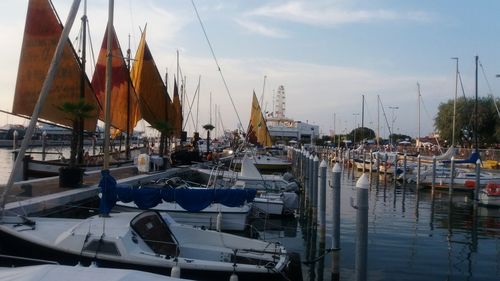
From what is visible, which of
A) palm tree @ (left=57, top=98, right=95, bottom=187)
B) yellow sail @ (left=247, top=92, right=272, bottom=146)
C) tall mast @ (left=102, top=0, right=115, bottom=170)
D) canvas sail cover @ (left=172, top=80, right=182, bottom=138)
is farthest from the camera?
yellow sail @ (left=247, top=92, right=272, bottom=146)

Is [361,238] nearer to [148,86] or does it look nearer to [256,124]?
[148,86]

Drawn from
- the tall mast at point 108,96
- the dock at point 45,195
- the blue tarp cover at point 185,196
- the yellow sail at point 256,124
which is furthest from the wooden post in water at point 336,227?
the yellow sail at point 256,124

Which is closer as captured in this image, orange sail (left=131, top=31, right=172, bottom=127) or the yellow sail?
orange sail (left=131, top=31, right=172, bottom=127)

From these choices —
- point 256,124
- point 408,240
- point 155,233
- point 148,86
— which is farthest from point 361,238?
point 256,124

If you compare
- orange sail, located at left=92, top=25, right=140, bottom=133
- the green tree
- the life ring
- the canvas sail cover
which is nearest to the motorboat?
the life ring

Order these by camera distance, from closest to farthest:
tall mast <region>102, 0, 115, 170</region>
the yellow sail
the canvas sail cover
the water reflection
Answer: tall mast <region>102, 0, 115, 170</region> → the water reflection → the canvas sail cover → the yellow sail

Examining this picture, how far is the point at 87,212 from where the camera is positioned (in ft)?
53.2

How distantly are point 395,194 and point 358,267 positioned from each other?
80.0 feet

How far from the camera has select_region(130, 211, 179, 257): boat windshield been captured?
1061 centimetres

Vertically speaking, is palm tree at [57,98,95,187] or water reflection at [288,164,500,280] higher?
palm tree at [57,98,95,187]

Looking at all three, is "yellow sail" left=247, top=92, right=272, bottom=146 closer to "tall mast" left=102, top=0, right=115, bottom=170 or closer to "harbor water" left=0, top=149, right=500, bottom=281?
"harbor water" left=0, top=149, right=500, bottom=281

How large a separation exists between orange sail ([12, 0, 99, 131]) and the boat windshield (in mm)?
14051

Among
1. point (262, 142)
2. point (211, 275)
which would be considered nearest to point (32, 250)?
point (211, 275)

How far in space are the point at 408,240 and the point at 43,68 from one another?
18.0 metres
